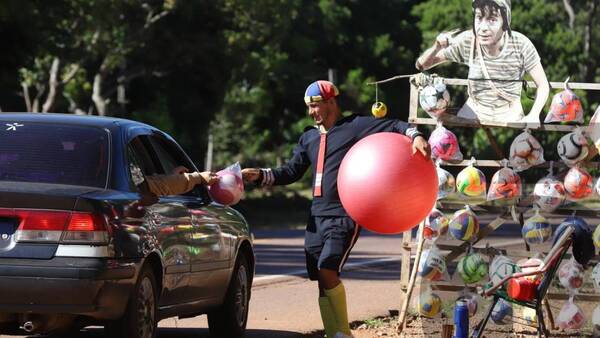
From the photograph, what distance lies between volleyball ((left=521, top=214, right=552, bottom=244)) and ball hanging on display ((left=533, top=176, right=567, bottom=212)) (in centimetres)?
11

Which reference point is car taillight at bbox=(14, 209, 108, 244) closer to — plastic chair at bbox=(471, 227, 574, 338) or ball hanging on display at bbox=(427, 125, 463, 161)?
plastic chair at bbox=(471, 227, 574, 338)

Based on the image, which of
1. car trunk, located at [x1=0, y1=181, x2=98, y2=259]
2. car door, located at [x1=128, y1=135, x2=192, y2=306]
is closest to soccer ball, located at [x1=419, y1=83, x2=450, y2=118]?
car door, located at [x1=128, y1=135, x2=192, y2=306]

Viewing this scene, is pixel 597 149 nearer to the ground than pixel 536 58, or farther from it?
nearer to the ground

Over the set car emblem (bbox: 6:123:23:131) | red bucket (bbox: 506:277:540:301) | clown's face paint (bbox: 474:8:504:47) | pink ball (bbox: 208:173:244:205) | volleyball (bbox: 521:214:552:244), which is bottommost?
volleyball (bbox: 521:214:552:244)

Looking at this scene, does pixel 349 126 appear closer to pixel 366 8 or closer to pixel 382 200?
pixel 382 200

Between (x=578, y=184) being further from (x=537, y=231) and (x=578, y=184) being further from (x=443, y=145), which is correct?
(x=443, y=145)

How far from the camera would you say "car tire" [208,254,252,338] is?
10195 millimetres

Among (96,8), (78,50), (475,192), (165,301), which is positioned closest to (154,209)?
(165,301)

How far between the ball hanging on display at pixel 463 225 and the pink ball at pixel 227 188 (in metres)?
2.10

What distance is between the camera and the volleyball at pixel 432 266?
1064 centimetres

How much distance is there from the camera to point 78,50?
40.5 meters

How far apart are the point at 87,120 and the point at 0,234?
1418 mm

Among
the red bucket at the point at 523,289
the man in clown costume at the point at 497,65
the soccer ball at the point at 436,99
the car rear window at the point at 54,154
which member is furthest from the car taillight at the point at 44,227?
the man in clown costume at the point at 497,65

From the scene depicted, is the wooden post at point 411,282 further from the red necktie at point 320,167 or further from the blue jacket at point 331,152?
the red necktie at point 320,167
